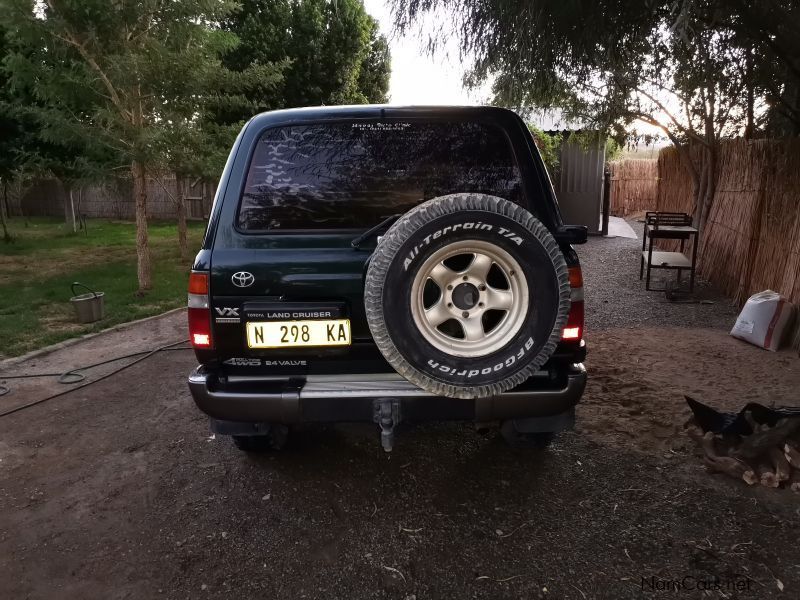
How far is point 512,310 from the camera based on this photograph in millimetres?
2369

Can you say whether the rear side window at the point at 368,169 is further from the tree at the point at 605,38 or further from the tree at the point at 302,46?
the tree at the point at 302,46

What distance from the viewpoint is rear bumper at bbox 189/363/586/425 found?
96.7 inches

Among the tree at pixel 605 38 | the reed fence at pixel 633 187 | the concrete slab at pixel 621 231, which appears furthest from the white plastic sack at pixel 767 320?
the reed fence at pixel 633 187

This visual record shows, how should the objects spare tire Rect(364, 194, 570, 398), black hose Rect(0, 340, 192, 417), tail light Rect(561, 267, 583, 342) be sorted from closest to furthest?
spare tire Rect(364, 194, 570, 398)
tail light Rect(561, 267, 583, 342)
black hose Rect(0, 340, 192, 417)

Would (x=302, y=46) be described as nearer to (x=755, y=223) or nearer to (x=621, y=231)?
(x=621, y=231)

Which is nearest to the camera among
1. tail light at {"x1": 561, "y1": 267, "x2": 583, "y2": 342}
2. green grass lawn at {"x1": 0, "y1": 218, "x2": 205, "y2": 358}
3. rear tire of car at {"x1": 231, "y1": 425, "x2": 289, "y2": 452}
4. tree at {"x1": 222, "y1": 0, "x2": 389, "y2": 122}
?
tail light at {"x1": 561, "y1": 267, "x2": 583, "y2": 342}

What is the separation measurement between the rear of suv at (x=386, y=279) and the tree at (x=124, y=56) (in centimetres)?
521

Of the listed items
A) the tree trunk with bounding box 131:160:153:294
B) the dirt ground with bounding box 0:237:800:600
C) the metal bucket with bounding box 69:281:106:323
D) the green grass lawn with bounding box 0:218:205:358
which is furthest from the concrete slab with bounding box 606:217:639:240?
the metal bucket with bounding box 69:281:106:323

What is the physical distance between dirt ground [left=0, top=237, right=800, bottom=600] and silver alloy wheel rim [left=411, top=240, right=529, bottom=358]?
92cm

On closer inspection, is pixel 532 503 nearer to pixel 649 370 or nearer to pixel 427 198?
pixel 427 198

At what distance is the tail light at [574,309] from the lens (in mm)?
2584

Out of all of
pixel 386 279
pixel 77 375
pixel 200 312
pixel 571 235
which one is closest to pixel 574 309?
pixel 571 235

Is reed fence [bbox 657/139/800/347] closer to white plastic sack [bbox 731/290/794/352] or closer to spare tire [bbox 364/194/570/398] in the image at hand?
white plastic sack [bbox 731/290/794/352]

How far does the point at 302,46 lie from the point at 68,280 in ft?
29.7
